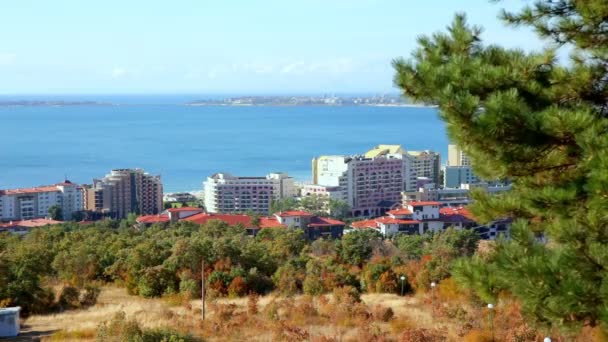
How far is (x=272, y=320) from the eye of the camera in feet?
20.4

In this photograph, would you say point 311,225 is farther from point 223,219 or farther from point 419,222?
point 419,222

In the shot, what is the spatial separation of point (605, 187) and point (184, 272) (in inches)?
262

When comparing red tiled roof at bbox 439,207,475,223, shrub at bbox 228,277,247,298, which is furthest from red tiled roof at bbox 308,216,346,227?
shrub at bbox 228,277,247,298

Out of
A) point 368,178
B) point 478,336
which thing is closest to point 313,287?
point 478,336

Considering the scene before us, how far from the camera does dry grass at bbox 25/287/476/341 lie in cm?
579

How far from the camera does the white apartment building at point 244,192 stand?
3234 cm

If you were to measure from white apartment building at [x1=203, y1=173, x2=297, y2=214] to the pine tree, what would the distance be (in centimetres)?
2915

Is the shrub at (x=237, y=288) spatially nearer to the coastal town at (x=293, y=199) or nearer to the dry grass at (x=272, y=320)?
the dry grass at (x=272, y=320)

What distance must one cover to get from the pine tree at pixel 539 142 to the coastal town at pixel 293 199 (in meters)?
20.6

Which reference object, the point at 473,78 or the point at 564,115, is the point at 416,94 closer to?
the point at 473,78

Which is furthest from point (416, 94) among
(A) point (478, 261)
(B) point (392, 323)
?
(B) point (392, 323)

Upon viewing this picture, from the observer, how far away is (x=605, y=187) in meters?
2.17

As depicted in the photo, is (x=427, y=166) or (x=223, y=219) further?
(x=427, y=166)

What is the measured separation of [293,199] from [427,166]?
10440mm
